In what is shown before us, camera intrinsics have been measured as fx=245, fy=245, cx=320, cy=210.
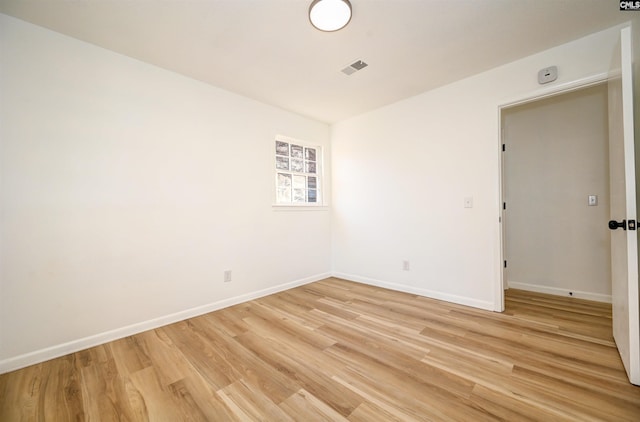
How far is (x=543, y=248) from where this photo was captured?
10.5 ft

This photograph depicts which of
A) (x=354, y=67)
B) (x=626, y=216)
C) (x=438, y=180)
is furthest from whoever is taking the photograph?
(x=438, y=180)

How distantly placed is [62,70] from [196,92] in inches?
40.7

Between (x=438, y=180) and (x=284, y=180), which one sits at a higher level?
(x=284, y=180)

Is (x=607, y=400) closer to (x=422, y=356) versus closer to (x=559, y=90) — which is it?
(x=422, y=356)

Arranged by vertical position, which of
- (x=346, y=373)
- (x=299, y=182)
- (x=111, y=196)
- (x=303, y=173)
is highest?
(x=303, y=173)

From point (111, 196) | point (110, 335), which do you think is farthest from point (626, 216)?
point (110, 335)

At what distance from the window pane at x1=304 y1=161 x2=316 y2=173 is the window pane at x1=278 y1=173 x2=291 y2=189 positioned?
A: 0.40m

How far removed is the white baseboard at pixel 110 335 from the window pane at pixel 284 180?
1.50m

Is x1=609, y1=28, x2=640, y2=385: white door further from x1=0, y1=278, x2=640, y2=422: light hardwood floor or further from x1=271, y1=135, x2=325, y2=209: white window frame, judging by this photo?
x1=271, y1=135, x2=325, y2=209: white window frame

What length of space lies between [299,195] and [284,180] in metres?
0.35

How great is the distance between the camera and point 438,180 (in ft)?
9.82

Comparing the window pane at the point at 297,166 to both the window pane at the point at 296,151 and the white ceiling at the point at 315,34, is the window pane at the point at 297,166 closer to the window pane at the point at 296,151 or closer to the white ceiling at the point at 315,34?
the window pane at the point at 296,151

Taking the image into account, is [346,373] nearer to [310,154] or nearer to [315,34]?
[315,34]

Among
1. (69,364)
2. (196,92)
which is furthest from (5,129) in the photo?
(69,364)
